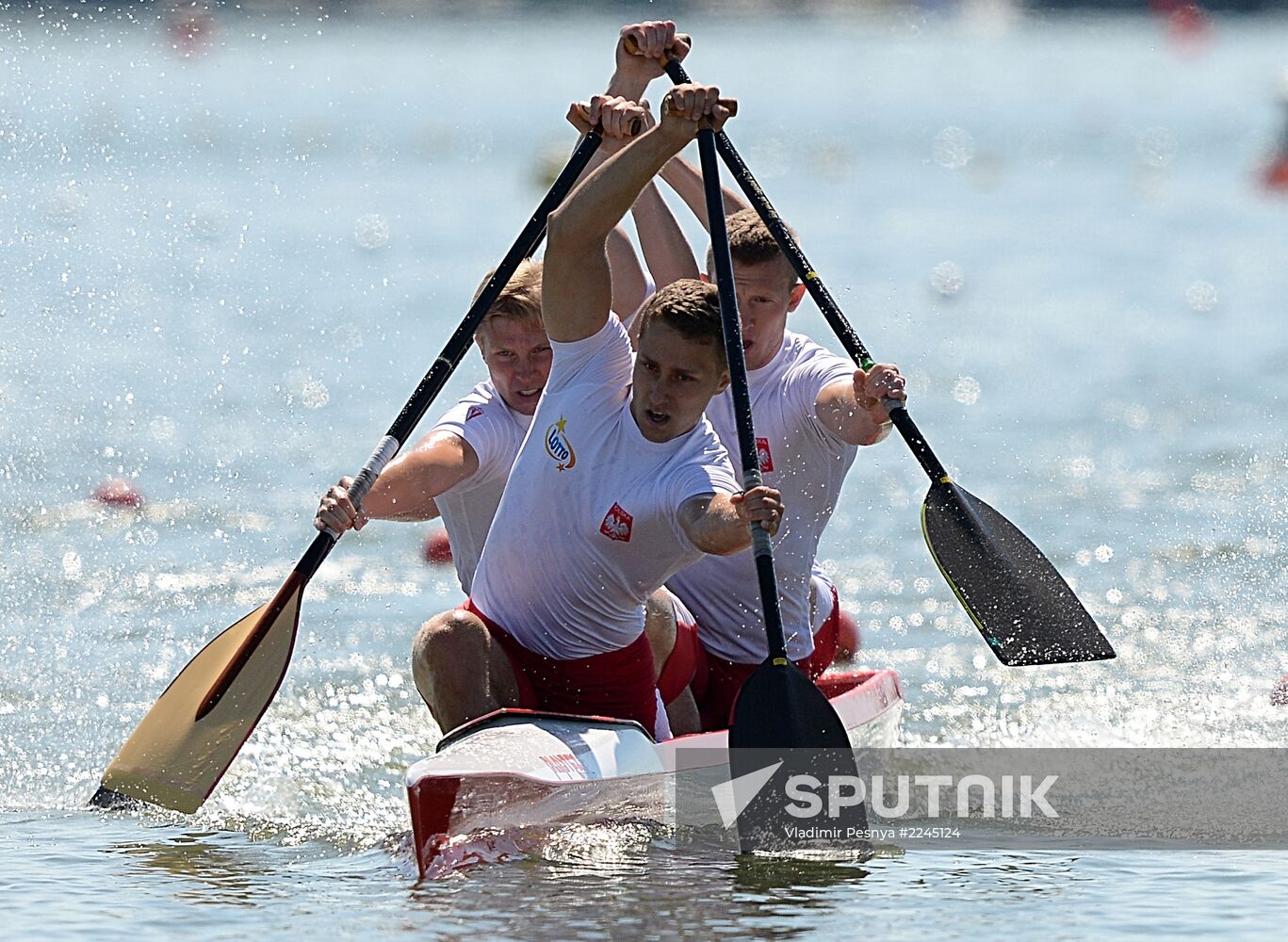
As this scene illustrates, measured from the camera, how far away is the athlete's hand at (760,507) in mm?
5039

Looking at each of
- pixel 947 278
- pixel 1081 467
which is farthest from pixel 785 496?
pixel 947 278

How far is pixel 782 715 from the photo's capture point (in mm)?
5449

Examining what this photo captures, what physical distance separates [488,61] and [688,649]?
148 feet

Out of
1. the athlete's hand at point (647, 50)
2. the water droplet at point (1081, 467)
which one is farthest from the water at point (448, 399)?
the athlete's hand at point (647, 50)

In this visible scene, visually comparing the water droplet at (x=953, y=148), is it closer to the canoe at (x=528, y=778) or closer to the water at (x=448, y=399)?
the water at (x=448, y=399)

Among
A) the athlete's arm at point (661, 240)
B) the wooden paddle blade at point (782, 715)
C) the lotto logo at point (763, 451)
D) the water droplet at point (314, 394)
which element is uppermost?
the water droplet at point (314, 394)

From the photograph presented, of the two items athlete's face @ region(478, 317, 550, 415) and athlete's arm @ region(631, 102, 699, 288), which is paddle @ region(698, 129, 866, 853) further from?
athlete's arm @ region(631, 102, 699, 288)

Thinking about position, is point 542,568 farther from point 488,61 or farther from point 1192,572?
point 488,61

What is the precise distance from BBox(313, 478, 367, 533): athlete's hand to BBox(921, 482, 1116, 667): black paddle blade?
201 cm

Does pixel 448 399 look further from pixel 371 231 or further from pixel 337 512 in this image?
pixel 371 231

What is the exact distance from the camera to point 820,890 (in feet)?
17.2

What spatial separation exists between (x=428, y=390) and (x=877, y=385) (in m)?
1.47

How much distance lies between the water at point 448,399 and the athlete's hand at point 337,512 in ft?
3.28

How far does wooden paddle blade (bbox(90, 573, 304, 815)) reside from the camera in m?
5.84
